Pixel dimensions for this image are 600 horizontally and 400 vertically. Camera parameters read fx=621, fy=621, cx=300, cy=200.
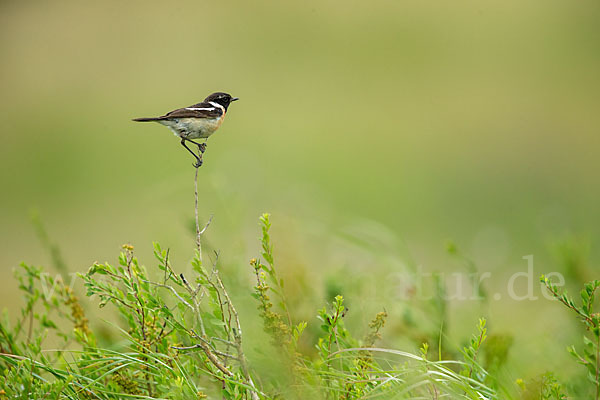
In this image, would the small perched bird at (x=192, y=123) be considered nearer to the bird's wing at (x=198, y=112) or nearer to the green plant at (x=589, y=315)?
the bird's wing at (x=198, y=112)

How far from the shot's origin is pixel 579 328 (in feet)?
7.50

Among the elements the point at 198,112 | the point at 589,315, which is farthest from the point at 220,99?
the point at 589,315

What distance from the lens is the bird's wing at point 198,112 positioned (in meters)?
1.37

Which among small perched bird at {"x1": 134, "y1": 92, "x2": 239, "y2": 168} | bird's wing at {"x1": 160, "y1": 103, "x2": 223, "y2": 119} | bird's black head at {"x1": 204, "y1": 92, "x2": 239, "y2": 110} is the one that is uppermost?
bird's black head at {"x1": 204, "y1": 92, "x2": 239, "y2": 110}

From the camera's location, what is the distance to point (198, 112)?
1.38 meters

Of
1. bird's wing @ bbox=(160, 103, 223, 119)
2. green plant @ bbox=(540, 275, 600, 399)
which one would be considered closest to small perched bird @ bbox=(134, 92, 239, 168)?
bird's wing @ bbox=(160, 103, 223, 119)

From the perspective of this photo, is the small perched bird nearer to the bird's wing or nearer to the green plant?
the bird's wing

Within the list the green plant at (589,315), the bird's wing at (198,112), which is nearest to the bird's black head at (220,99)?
the bird's wing at (198,112)

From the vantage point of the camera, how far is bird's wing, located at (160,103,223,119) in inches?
53.7

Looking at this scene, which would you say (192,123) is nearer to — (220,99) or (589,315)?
(220,99)

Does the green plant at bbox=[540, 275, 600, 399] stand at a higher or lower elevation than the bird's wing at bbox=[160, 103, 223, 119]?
lower

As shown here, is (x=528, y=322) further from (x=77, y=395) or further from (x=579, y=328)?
(x=77, y=395)

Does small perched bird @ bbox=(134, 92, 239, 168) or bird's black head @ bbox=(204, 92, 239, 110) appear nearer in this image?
small perched bird @ bbox=(134, 92, 239, 168)

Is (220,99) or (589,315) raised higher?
(220,99)
